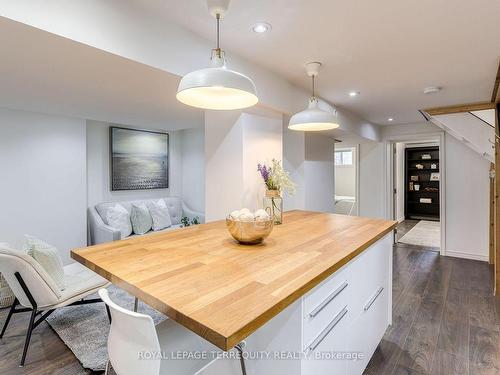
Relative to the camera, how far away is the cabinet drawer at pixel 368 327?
154 centimetres

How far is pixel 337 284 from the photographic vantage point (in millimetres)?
1336

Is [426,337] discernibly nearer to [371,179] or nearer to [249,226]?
[249,226]

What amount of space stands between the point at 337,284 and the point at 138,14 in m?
1.79

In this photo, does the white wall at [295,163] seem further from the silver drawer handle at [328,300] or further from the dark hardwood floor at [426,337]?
the silver drawer handle at [328,300]

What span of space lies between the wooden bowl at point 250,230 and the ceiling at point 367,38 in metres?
1.22

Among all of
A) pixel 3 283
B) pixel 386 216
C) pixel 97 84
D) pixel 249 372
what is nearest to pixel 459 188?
pixel 386 216

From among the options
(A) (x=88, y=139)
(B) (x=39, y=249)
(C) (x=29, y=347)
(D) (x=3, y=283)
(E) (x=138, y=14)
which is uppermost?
(E) (x=138, y=14)

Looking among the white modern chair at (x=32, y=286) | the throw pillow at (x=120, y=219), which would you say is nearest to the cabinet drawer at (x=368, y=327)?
the white modern chair at (x=32, y=286)

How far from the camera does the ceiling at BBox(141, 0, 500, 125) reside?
1635mm

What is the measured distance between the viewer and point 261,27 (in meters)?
1.85

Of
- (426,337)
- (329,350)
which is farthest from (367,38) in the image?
(426,337)

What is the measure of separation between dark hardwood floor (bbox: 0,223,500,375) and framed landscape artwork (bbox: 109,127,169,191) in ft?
7.21

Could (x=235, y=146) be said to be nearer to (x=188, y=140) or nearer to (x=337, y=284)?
(x=337, y=284)

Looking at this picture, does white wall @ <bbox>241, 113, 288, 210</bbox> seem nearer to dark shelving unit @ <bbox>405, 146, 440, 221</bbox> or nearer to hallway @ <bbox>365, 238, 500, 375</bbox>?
hallway @ <bbox>365, 238, 500, 375</bbox>
